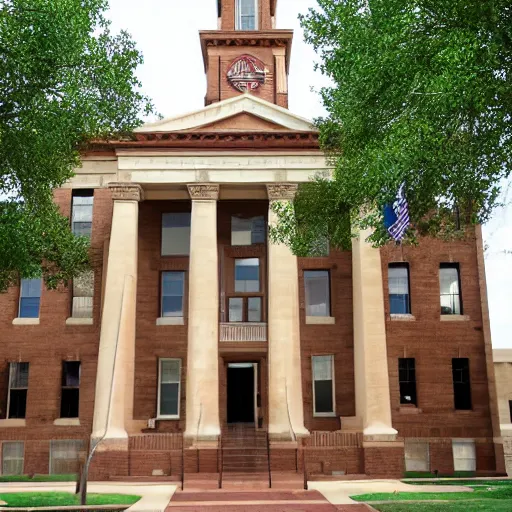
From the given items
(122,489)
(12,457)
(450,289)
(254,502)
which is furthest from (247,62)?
(254,502)

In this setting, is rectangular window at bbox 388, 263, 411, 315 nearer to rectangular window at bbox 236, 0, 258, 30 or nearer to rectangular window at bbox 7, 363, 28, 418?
rectangular window at bbox 7, 363, 28, 418

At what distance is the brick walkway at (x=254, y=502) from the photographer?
1609 centimetres

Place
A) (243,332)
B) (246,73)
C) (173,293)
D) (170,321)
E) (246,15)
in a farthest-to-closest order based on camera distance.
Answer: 1. (246,15)
2. (246,73)
3. (173,293)
4. (170,321)
5. (243,332)

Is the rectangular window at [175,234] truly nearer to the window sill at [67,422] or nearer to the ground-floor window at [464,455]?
the window sill at [67,422]

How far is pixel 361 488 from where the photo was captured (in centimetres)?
2097

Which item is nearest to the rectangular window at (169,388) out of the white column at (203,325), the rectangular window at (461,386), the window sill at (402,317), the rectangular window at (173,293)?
the rectangular window at (173,293)

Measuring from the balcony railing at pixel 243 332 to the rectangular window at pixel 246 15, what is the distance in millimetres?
17820

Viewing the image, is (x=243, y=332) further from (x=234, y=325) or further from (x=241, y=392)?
(x=241, y=392)

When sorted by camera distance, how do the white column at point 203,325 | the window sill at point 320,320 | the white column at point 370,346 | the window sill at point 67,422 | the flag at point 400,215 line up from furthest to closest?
the window sill at point 320,320 → the window sill at point 67,422 → the white column at point 370,346 → the white column at point 203,325 → the flag at point 400,215

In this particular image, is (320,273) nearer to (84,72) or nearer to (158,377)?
(158,377)

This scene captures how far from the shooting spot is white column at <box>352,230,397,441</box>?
1009 inches

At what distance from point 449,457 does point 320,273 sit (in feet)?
30.8

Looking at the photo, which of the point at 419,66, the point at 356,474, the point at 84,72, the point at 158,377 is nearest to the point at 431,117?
the point at 419,66

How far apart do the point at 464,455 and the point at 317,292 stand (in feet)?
30.0
